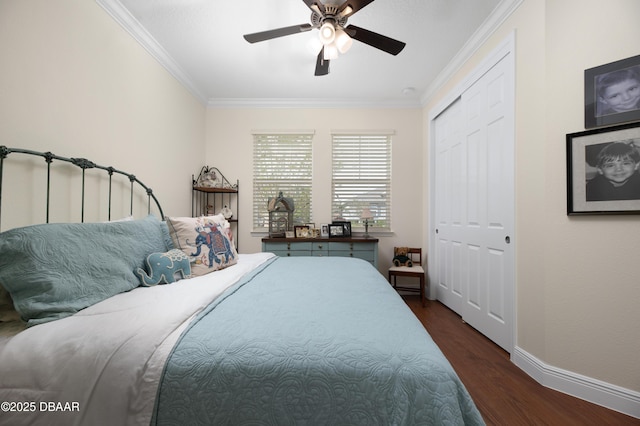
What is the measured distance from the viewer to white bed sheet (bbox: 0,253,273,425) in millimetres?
693

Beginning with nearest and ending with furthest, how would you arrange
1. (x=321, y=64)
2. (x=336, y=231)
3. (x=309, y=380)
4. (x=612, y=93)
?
(x=309, y=380)
(x=612, y=93)
(x=321, y=64)
(x=336, y=231)

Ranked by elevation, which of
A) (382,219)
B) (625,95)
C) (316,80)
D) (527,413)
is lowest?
(527,413)

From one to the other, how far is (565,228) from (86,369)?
2.37 metres

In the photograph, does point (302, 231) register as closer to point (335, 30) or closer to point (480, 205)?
point (480, 205)

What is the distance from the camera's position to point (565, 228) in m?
1.59

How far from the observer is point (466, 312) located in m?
2.57

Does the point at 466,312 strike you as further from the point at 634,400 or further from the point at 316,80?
the point at 316,80

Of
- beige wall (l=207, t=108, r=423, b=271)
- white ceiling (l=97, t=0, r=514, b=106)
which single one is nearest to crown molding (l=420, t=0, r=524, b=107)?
white ceiling (l=97, t=0, r=514, b=106)

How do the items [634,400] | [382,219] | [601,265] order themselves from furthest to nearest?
1. [382,219]
2. [601,265]
3. [634,400]

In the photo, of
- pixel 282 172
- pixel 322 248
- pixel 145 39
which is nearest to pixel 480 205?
pixel 322 248

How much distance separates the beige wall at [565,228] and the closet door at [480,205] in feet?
0.41

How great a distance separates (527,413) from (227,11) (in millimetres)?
3298

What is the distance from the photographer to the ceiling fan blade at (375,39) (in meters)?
1.74

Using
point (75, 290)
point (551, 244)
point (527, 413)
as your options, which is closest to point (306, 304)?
point (75, 290)
